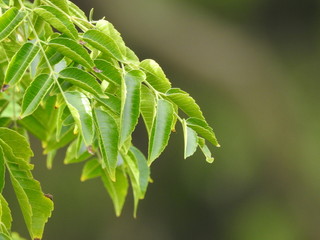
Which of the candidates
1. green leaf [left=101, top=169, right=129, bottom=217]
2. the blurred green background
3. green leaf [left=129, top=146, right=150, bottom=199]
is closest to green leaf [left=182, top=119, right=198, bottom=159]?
green leaf [left=129, top=146, right=150, bottom=199]

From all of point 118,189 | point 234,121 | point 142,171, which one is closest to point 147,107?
point 142,171

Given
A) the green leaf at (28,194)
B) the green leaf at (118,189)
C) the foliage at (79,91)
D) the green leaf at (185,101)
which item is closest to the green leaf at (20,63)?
the foliage at (79,91)

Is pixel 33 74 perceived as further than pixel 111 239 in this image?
No

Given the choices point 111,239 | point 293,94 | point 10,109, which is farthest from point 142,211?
point 10,109

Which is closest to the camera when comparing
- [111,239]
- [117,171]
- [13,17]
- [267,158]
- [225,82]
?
[13,17]

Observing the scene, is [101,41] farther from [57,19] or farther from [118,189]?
[118,189]

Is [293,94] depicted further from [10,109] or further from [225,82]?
[10,109]
